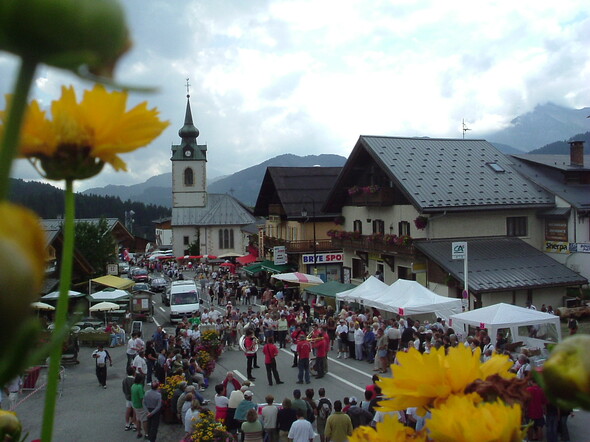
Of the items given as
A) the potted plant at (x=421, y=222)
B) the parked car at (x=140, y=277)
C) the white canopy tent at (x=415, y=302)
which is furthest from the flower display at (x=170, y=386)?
the parked car at (x=140, y=277)

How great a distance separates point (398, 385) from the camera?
1057 mm

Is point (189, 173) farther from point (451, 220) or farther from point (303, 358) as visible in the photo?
point (303, 358)

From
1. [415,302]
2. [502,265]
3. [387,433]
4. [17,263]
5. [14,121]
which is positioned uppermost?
[14,121]

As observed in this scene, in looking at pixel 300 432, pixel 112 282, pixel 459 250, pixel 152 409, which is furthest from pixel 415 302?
pixel 112 282

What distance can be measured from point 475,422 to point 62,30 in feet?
2.70

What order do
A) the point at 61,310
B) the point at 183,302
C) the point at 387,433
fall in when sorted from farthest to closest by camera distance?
the point at 183,302 → the point at 387,433 → the point at 61,310

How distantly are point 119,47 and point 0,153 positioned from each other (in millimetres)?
146

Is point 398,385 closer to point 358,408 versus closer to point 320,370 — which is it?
point 358,408

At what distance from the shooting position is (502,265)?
23.8 m

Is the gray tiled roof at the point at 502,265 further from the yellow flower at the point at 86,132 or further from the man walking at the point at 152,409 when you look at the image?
the yellow flower at the point at 86,132

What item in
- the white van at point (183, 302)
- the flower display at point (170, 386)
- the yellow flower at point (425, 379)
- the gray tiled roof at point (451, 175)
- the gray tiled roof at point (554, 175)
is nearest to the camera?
the yellow flower at point (425, 379)

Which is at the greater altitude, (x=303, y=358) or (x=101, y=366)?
(x=303, y=358)

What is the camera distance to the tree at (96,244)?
31920mm

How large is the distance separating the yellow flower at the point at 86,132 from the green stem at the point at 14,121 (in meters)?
0.22
